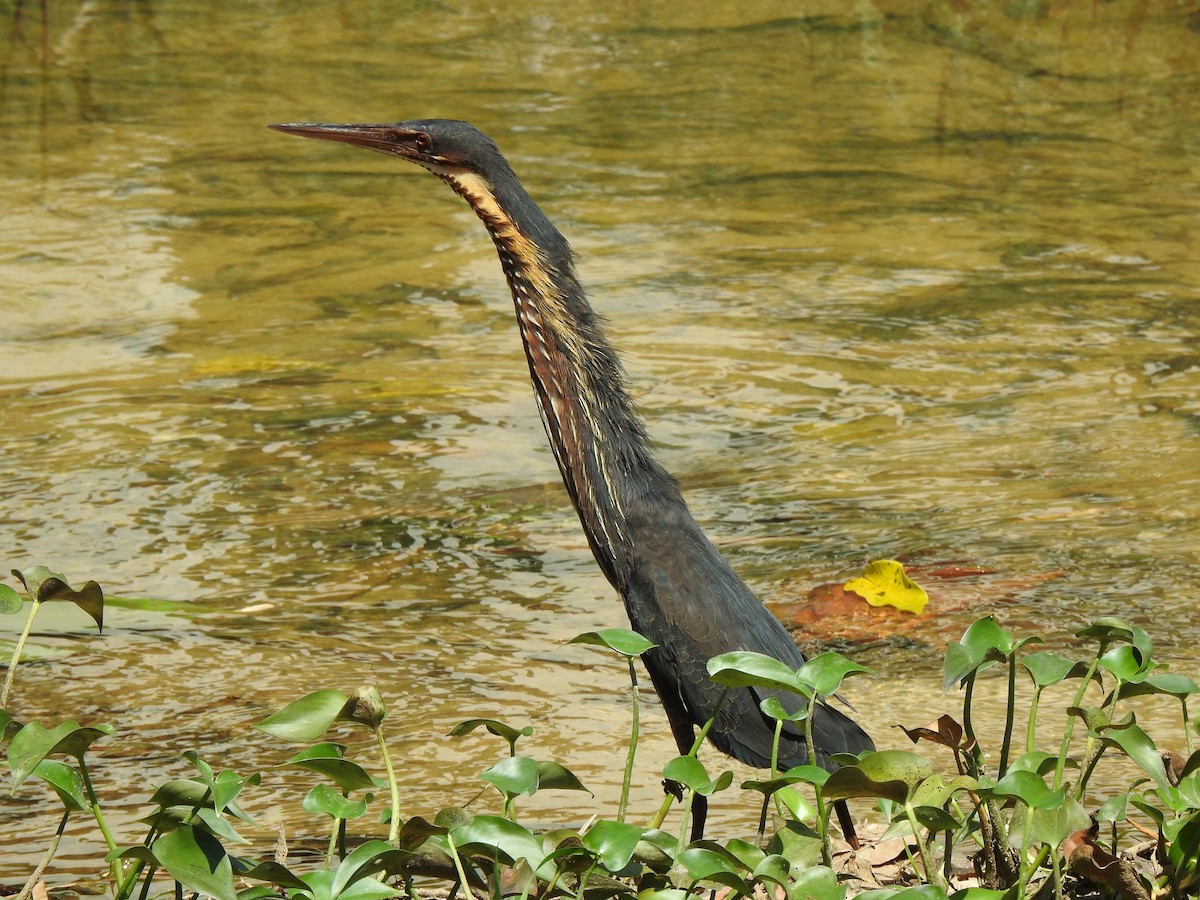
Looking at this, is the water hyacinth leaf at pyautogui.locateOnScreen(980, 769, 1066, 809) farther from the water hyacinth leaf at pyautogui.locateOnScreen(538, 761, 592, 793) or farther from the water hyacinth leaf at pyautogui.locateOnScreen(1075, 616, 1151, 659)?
the water hyacinth leaf at pyautogui.locateOnScreen(538, 761, 592, 793)

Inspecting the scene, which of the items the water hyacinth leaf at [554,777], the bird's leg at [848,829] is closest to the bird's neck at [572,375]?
the bird's leg at [848,829]

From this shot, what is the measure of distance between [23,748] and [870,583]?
3278 millimetres

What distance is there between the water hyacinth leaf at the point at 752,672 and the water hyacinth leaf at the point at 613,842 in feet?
0.98

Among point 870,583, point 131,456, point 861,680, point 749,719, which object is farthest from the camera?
point 131,456

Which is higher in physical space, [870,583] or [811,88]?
[811,88]

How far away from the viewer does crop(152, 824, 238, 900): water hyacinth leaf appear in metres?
2.29

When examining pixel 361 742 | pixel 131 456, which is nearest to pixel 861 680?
pixel 361 742

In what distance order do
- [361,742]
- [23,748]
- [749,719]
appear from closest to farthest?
[23,748]
[749,719]
[361,742]

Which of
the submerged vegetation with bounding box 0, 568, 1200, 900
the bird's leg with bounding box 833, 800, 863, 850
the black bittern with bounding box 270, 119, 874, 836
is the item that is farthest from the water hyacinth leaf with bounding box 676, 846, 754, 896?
the black bittern with bounding box 270, 119, 874, 836

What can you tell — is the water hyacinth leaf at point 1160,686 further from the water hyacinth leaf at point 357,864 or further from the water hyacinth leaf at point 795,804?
the water hyacinth leaf at point 357,864

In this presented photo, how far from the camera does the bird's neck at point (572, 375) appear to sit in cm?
394

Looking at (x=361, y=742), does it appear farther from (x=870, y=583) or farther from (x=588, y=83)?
(x=588, y=83)

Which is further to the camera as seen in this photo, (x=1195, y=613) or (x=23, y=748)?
(x=1195, y=613)

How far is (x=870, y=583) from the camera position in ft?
16.9
